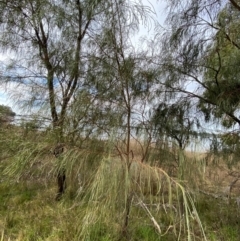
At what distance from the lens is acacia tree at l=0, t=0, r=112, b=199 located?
2.94 meters

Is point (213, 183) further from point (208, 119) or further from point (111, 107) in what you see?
point (111, 107)

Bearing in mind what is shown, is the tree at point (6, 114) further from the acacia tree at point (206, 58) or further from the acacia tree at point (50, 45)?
the acacia tree at point (206, 58)

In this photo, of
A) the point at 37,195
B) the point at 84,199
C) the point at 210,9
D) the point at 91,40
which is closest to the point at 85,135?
the point at 84,199

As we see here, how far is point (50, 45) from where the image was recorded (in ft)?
14.0

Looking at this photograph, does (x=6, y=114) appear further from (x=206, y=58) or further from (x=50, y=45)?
(x=206, y=58)

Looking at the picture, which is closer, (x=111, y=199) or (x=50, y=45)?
(x=111, y=199)

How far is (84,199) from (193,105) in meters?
2.02

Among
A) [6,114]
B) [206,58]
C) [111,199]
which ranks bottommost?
[111,199]

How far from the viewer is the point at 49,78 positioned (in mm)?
3693

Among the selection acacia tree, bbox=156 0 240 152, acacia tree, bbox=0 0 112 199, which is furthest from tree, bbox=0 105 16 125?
acacia tree, bbox=156 0 240 152

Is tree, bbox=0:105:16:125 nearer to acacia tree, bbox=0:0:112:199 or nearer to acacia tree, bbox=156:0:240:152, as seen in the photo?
acacia tree, bbox=0:0:112:199

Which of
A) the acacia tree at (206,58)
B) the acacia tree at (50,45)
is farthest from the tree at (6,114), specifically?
the acacia tree at (206,58)

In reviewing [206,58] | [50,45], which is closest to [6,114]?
[50,45]

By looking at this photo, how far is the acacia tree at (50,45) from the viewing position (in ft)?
9.64
